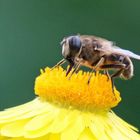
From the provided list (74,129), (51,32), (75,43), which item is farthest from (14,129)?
(51,32)

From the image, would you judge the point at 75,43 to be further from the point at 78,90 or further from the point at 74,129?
the point at 74,129

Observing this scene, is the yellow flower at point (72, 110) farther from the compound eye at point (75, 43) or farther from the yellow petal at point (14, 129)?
the compound eye at point (75, 43)

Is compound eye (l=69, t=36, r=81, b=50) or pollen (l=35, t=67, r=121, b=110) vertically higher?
compound eye (l=69, t=36, r=81, b=50)

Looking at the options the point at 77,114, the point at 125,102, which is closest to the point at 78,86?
the point at 77,114

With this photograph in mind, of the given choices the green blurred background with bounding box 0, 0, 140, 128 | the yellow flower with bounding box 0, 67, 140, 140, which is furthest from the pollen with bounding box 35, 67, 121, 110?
the green blurred background with bounding box 0, 0, 140, 128

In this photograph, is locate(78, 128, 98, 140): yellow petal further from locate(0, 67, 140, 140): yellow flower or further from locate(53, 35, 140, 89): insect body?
locate(53, 35, 140, 89): insect body

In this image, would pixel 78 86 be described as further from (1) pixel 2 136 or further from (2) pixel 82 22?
(2) pixel 82 22
